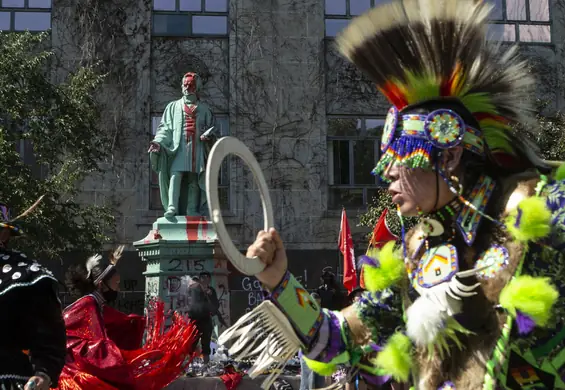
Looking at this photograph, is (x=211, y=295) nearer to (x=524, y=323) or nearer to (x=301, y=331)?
(x=301, y=331)

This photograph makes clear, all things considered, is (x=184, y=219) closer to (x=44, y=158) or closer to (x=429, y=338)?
(x=44, y=158)

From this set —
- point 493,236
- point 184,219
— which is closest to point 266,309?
point 493,236

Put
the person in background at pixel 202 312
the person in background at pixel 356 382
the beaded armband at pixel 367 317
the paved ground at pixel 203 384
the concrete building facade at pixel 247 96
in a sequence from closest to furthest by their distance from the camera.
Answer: the beaded armband at pixel 367 317
the person in background at pixel 356 382
the paved ground at pixel 203 384
the person in background at pixel 202 312
the concrete building facade at pixel 247 96

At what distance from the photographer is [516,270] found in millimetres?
2520

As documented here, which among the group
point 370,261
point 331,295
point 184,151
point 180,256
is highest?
point 184,151

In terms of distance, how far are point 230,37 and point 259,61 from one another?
86 cm

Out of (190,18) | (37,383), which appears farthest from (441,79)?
(190,18)

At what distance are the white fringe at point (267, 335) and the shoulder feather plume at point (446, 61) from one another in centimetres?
82

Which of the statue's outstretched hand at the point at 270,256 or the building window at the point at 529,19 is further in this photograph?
the building window at the point at 529,19

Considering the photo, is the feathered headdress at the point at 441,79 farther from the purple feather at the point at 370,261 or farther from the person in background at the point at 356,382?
the person in background at the point at 356,382

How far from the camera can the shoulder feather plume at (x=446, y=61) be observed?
2758 millimetres

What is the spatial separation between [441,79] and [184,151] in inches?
351

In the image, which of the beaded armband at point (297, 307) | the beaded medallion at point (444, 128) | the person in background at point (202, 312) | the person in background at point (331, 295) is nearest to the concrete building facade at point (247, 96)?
the person in background at point (331, 295)

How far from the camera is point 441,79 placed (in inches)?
110
